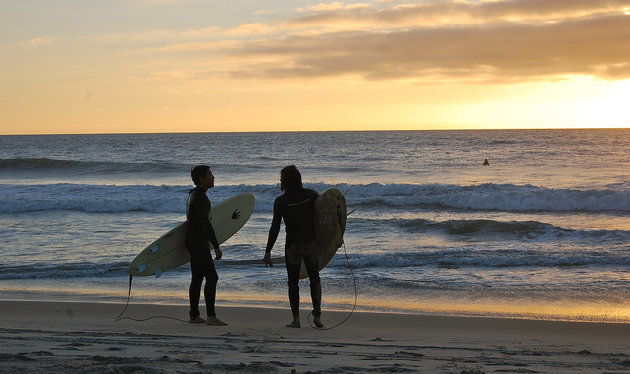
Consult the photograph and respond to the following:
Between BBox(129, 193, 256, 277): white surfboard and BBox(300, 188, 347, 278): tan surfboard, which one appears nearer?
BBox(300, 188, 347, 278): tan surfboard

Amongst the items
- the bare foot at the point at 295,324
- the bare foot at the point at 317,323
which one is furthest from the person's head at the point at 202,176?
the bare foot at the point at 317,323

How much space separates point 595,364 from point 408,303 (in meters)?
2.98

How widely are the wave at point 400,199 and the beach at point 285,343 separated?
41.3 feet

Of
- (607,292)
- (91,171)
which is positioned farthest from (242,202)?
(91,171)

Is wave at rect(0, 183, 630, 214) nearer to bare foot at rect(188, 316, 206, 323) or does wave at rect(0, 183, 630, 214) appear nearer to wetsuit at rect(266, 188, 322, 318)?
bare foot at rect(188, 316, 206, 323)

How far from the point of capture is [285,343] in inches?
201

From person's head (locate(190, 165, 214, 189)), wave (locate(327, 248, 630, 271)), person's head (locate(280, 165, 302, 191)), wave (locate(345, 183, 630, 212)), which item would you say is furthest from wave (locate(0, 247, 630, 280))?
wave (locate(345, 183, 630, 212))

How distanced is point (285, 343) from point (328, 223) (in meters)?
1.51

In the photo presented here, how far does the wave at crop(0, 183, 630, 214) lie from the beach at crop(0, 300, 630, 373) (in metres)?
12.6

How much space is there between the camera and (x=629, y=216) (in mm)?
17484

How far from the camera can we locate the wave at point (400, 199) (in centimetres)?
1914

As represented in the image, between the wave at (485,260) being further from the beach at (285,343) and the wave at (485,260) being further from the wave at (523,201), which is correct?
the wave at (523,201)

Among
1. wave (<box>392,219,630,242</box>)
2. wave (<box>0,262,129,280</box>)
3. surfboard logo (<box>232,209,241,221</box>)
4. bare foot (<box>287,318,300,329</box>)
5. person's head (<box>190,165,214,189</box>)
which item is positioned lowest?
wave (<box>0,262,129,280</box>)

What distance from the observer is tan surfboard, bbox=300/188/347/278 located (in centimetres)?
623
